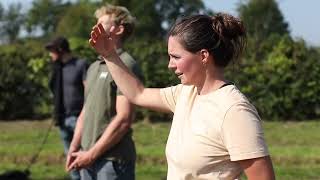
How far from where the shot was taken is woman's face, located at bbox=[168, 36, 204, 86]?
3105mm

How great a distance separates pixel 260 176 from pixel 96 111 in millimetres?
2223

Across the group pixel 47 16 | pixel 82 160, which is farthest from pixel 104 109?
pixel 47 16

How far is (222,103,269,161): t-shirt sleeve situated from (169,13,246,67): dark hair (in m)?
0.26

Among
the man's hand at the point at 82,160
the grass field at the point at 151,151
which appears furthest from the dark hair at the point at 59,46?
the man's hand at the point at 82,160

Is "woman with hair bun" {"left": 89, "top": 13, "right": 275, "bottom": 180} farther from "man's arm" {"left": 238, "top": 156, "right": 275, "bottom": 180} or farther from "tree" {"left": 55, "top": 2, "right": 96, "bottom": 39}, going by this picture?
"tree" {"left": 55, "top": 2, "right": 96, "bottom": 39}

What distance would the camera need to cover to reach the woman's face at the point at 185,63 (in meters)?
3.11

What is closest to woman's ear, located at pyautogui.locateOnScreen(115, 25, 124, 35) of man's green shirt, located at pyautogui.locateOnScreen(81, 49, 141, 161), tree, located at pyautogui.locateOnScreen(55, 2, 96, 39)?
man's green shirt, located at pyautogui.locateOnScreen(81, 49, 141, 161)

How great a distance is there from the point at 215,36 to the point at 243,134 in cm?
43

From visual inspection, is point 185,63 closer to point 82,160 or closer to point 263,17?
point 82,160

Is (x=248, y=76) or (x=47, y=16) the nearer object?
(x=248, y=76)

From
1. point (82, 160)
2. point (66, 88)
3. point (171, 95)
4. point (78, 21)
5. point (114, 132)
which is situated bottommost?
point (78, 21)

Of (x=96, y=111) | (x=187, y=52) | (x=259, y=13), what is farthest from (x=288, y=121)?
(x=259, y=13)

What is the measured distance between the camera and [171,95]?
364cm

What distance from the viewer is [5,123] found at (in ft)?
66.1
